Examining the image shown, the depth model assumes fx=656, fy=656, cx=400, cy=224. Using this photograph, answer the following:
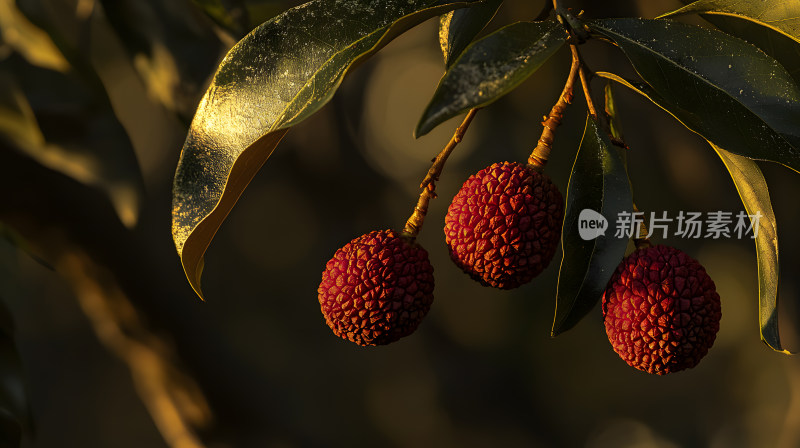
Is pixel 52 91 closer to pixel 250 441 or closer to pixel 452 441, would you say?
pixel 250 441

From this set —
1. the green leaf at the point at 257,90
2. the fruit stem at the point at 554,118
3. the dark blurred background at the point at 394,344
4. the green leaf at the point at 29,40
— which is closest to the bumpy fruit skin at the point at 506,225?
the fruit stem at the point at 554,118

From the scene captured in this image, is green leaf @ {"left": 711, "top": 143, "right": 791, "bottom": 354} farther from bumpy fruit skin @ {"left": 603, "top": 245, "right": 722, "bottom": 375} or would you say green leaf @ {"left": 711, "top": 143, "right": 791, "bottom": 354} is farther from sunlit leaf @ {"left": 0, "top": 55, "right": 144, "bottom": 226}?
sunlit leaf @ {"left": 0, "top": 55, "right": 144, "bottom": 226}

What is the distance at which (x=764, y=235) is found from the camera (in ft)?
1.43

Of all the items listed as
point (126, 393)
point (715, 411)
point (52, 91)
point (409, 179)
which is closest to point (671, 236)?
point (715, 411)

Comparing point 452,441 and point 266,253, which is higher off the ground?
point 266,253

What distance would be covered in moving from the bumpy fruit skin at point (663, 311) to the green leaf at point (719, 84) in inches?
3.4

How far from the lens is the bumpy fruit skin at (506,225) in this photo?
1.33 feet

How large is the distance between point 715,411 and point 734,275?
29 cm

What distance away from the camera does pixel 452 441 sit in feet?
4.88

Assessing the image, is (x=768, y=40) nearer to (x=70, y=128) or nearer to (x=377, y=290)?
(x=377, y=290)

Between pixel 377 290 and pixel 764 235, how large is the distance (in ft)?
0.85

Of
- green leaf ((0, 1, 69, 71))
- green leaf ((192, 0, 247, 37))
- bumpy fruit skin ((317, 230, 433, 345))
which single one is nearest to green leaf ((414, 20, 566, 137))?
bumpy fruit skin ((317, 230, 433, 345))

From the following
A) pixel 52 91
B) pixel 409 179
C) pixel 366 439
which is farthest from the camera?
pixel 366 439

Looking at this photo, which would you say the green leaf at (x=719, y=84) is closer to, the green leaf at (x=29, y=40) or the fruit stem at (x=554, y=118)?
the fruit stem at (x=554, y=118)
